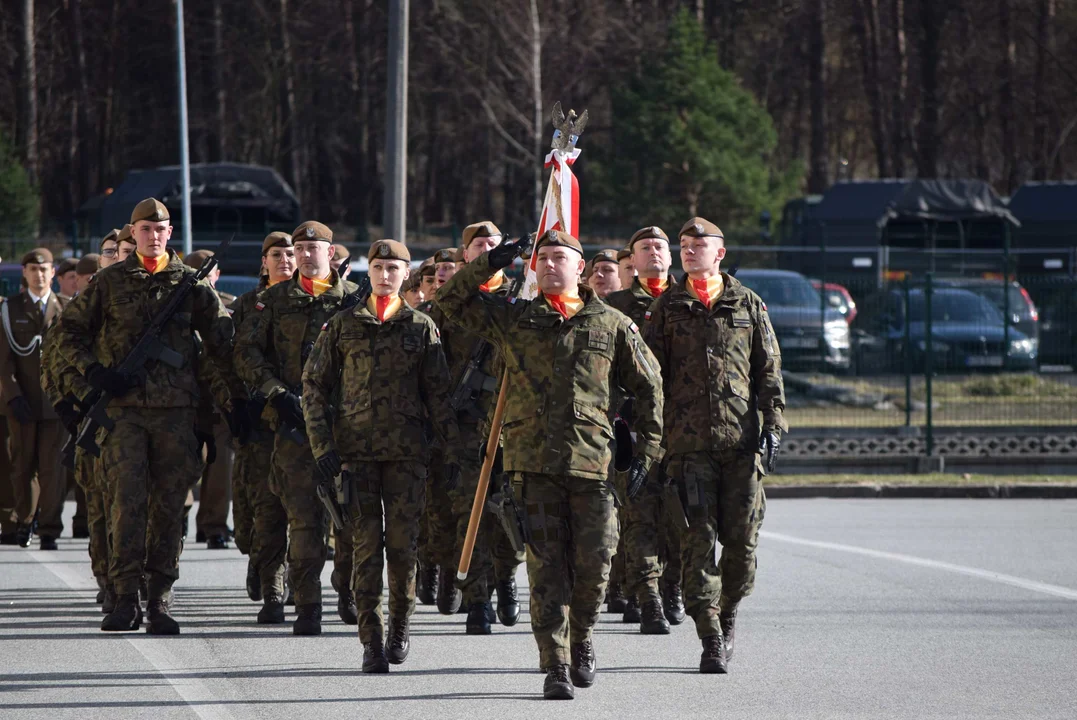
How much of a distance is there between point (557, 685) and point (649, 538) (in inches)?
81.5

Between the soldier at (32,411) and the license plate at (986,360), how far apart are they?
10490mm

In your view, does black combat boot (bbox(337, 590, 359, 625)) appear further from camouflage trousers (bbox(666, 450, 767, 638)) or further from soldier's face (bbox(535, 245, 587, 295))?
soldier's face (bbox(535, 245, 587, 295))

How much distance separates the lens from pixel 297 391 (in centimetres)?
880

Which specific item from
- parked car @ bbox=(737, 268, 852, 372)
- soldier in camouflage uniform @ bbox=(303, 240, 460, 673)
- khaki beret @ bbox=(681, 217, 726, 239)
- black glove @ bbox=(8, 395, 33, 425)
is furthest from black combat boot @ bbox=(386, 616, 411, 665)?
parked car @ bbox=(737, 268, 852, 372)

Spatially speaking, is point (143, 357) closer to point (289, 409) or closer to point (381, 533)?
point (289, 409)

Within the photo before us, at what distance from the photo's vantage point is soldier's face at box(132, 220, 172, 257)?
28.7ft

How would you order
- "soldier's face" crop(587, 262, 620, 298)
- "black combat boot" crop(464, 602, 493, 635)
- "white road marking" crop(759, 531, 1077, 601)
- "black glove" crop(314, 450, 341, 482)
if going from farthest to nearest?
"white road marking" crop(759, 531, 1077, 601) < "soldier's face" crop(587, 262, 620, 298) < "black combat boot" crop(464, 602, 493, 635) < "black glove" crop(314, 450, 341, 482)

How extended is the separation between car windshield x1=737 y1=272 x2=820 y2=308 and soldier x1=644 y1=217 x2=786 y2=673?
37.0 feet

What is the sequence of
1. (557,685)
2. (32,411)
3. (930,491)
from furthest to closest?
(930,491), (32,411), (557,685)

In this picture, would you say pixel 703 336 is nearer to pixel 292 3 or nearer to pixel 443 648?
pixel 443 648

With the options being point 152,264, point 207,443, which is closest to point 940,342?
point 207,443

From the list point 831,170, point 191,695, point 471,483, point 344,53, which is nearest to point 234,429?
point 471,483

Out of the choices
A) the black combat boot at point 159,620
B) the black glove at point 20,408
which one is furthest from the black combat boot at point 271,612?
the black glove at point 20,408

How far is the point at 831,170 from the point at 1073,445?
174ft
